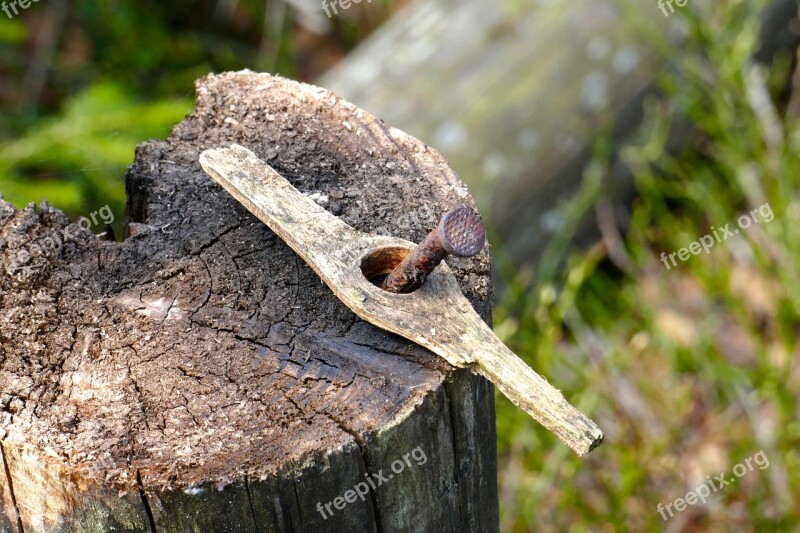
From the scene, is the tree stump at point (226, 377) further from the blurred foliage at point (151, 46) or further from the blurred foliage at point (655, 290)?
the blurred foliage at point (151, 46)

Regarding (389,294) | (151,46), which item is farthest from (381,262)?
(151,46)

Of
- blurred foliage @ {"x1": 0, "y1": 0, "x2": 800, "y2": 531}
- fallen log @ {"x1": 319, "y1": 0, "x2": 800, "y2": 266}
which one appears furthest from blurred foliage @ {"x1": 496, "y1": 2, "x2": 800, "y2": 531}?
fallen log @ {"x1": 319, "y1": 0, "x2": 800, "y2": 266}

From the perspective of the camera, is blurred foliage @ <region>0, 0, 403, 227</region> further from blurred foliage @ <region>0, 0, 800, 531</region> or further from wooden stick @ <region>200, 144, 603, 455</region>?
wooden stick @ <region>200, 144, 603, 455</region>

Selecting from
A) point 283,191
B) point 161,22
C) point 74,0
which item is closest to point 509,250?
point 283,191

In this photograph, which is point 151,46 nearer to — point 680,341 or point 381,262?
point 680,341

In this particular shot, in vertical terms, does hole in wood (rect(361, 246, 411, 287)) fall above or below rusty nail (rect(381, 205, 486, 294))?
above

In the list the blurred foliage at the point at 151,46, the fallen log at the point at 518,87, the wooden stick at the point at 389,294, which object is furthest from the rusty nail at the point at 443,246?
the blurred foliage at the point at 151,46
